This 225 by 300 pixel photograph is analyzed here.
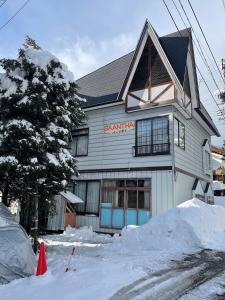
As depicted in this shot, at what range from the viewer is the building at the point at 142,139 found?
1559 cm

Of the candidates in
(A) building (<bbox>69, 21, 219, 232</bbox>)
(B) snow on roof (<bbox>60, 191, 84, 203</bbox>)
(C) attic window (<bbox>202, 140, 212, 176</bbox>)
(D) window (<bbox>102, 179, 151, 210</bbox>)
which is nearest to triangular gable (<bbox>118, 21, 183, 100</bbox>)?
(A) building (<bbox>69, 21, 219, 232</bbox>)

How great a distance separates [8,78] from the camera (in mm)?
10641

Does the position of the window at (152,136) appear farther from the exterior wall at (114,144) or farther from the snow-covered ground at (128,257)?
the snow-covered ground at (128,257)

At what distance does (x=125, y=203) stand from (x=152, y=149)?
3234 mm

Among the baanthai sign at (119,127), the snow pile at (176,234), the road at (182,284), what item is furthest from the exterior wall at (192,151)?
the road at (182,284)

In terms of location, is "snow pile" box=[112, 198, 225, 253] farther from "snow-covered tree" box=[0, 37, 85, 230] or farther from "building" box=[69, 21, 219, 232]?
"snow-covered tree" box=[0, 37, 85, 230]

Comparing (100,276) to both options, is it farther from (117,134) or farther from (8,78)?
(117,134)

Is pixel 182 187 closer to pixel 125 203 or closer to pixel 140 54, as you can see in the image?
pixel 125 203

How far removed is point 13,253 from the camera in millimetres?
6895

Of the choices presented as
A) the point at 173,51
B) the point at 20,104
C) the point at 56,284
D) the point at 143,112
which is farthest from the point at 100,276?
the point at 173,51

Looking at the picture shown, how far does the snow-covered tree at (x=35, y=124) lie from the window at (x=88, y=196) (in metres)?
6.87

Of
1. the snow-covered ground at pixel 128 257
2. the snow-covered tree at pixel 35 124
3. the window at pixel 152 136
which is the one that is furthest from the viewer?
the window at pixel 152 136

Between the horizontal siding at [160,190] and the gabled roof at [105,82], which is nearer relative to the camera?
the horizontal siding at [160,190]

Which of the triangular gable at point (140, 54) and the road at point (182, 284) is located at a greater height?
the triangular gable at point (140, 54)
